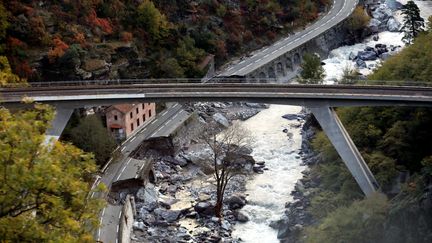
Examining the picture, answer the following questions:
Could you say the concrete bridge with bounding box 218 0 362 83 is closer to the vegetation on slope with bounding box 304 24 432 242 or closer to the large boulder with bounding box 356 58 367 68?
the large boulder with bounding box 356 58 367 68

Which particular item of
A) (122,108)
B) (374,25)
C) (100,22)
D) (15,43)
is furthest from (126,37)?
(374,25)

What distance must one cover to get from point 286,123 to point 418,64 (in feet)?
43.5

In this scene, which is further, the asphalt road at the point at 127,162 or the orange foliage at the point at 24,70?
the orange foliage at the point at 24,70

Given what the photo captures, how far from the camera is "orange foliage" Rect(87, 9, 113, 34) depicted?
55312mm

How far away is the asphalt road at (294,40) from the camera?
60469mm

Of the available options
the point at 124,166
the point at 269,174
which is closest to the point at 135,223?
the point at 124,166

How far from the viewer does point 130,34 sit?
56.4m

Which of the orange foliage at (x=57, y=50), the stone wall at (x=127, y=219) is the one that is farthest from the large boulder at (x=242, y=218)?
the orange foliage at (x=57, y=50)

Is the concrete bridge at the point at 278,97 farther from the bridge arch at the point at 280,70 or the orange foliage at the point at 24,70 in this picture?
the bridge arch at the point at 280,70

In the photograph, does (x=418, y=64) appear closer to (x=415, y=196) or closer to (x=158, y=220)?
(x=415, y=196)

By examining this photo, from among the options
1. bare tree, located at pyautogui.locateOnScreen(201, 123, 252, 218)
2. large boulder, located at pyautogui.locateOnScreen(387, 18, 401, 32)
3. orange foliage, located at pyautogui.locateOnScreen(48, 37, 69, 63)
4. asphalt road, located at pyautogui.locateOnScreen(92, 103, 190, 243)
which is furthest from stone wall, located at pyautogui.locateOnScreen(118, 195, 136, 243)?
large boulder, located at pyautogui.locateOnScreen(387, 18, 401, 32)

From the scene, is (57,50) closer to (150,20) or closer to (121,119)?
(121,119)

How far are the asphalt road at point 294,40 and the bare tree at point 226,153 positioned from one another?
11.3 m

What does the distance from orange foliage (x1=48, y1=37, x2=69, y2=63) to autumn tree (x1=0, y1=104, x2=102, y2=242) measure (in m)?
38.2
